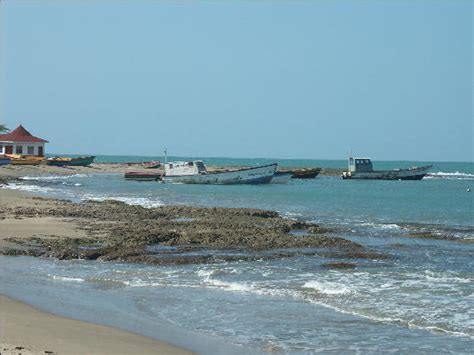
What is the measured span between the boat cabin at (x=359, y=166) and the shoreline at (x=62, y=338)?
73424 mm

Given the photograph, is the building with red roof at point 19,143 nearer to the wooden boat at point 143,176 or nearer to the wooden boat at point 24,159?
the wooden boat at point 24,159

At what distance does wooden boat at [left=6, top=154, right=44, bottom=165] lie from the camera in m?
77.2

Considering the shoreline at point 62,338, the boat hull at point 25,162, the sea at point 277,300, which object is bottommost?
the sea at point 277,300

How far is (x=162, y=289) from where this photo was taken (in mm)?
13211

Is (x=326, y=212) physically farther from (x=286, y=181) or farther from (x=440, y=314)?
(x=286, y=181)

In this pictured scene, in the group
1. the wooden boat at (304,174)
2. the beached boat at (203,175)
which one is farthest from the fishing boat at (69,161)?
the wooden boat at (304,174)

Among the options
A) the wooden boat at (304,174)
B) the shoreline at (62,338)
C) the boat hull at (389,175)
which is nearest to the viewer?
the shoreline at (62,338)

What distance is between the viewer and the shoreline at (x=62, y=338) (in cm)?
836

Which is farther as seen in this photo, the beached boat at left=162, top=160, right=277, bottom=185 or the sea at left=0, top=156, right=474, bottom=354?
the beached boat at left=162, top=160, right=277, bottom=185

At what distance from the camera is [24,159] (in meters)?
78.8

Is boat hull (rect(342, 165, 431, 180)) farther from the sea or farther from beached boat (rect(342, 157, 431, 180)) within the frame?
the sea

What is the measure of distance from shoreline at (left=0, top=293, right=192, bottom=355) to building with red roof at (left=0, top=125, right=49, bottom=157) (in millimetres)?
76330

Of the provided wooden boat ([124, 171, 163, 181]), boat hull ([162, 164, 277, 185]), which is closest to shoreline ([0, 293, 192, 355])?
boat hull ([162, 164, 277, 185])

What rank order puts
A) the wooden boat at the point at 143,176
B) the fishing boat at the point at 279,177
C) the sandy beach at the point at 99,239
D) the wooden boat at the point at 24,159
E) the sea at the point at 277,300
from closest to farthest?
1. the sandy beach at the point at 99,239
2. the sea at the point at 277,300
3. the wooden boat at the point at 143,176
4. the fishing boat at the point at 279,177
5. the wooden boat at the point at 24,159
